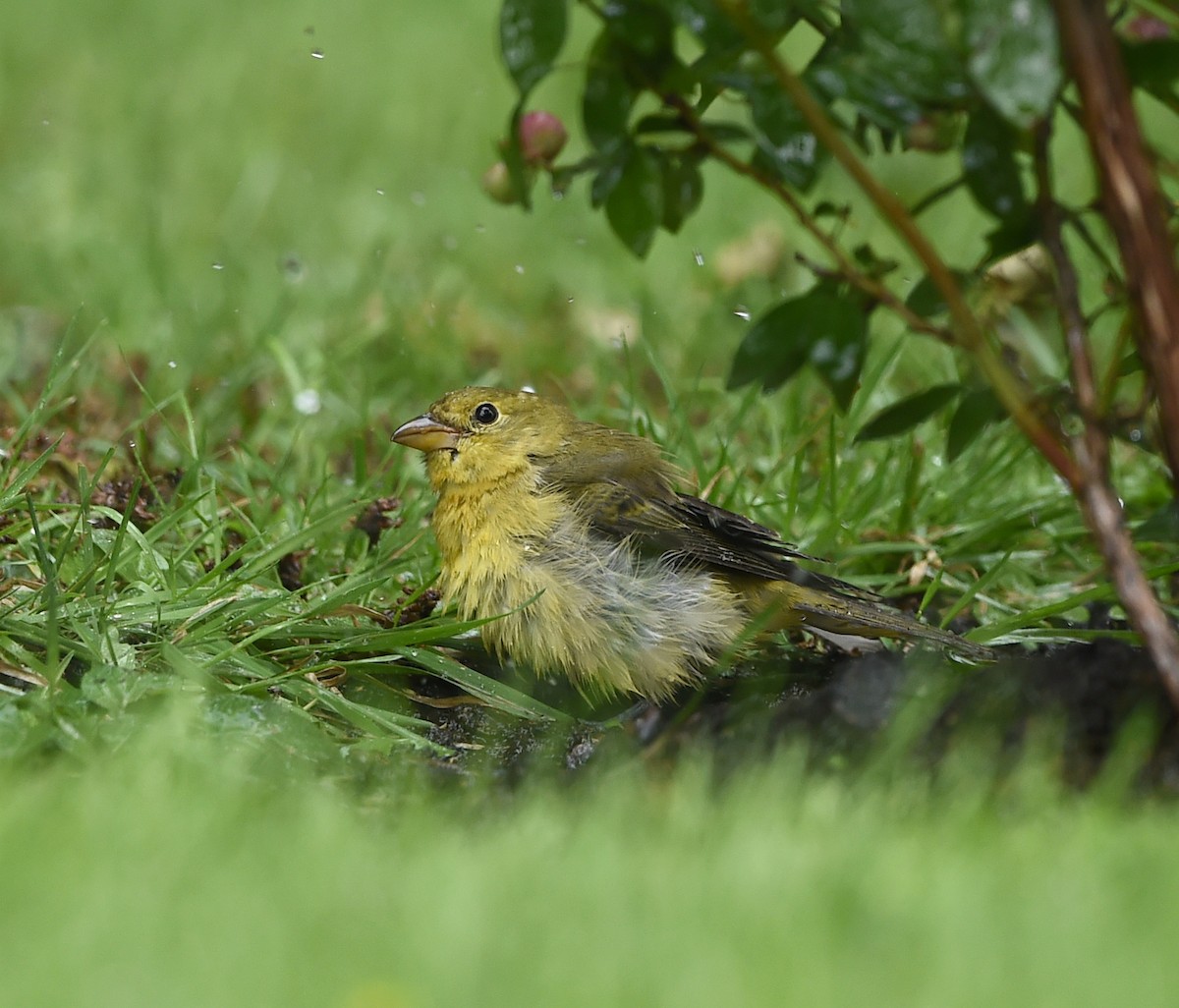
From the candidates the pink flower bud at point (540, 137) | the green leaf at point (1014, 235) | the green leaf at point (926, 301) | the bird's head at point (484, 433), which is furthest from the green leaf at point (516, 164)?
the bird's head at point (484, 433)

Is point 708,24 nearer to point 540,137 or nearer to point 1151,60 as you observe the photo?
point 540,137

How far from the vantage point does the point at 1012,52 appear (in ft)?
8.80

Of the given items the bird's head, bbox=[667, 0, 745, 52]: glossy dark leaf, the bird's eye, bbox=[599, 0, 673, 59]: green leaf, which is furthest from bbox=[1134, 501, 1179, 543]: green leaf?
the bird's eye

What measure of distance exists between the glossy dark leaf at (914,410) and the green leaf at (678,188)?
615mm

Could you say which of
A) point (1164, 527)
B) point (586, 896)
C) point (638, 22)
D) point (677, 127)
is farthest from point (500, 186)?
point (586, 896)

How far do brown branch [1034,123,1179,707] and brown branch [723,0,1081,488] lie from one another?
0.04 meters

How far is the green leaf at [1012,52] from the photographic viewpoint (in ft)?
8.71

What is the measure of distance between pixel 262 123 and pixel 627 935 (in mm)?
6969

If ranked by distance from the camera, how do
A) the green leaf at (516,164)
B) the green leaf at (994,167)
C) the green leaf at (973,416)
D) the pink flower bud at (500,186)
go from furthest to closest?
the pink flower bud at (500,186) < the green leaf at (516,164) < the green leaf at (973,416) < the green leaf at (994,167)

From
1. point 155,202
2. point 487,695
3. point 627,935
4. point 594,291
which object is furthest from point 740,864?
point 155,202

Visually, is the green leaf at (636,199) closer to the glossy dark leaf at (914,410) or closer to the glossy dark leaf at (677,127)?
the glossy dark leaf at (677,127)

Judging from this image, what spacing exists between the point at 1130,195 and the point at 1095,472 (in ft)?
1.59

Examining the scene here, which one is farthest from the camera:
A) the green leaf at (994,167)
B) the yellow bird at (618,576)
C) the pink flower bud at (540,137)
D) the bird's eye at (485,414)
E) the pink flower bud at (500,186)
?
the bird's eye at (485,414)

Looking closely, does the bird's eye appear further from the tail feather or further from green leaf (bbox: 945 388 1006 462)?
green leaf (bbox: 945 388 1006 462)
